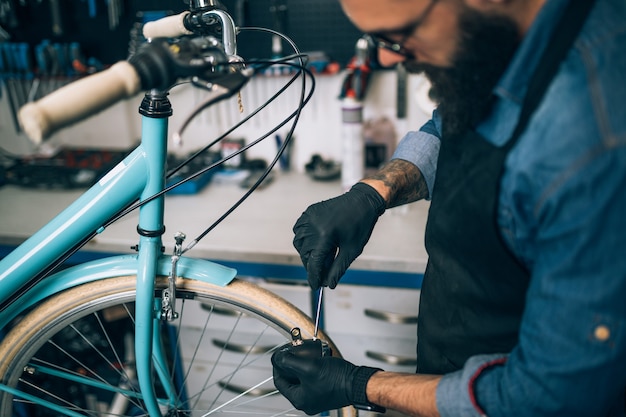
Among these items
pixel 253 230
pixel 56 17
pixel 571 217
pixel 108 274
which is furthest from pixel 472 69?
pixel 56 17

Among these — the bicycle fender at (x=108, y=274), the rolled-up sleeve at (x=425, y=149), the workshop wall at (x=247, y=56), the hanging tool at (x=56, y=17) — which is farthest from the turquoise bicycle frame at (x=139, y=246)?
the hanging tool at (x=56, y=17)

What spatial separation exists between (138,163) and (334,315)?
72cm

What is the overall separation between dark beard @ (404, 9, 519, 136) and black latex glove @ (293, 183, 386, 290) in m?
0.25

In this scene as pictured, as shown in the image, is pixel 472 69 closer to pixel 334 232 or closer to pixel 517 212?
pixel 517 212

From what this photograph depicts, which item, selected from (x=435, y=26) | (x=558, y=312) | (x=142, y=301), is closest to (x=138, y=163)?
(x=142, y=301)

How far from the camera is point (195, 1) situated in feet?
2.82

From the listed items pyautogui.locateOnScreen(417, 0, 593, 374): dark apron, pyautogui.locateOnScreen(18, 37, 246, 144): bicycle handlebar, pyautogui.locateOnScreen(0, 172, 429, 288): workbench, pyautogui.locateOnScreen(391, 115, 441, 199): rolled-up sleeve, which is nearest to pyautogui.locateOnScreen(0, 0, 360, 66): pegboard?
pyautogui.locateOnScreen(0, 172, 429, 288): workbench

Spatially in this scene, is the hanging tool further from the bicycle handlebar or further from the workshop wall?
the bicycle handlebar

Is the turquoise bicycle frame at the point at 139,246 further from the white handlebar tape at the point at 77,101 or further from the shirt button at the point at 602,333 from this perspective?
the shirt button at the point at 602,333

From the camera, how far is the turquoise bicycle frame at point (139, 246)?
2.68 feet

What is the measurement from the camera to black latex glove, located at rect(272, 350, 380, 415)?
0.76 m

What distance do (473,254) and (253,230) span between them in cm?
76

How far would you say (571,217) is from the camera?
0.51m

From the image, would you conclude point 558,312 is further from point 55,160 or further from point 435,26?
point 55,160
